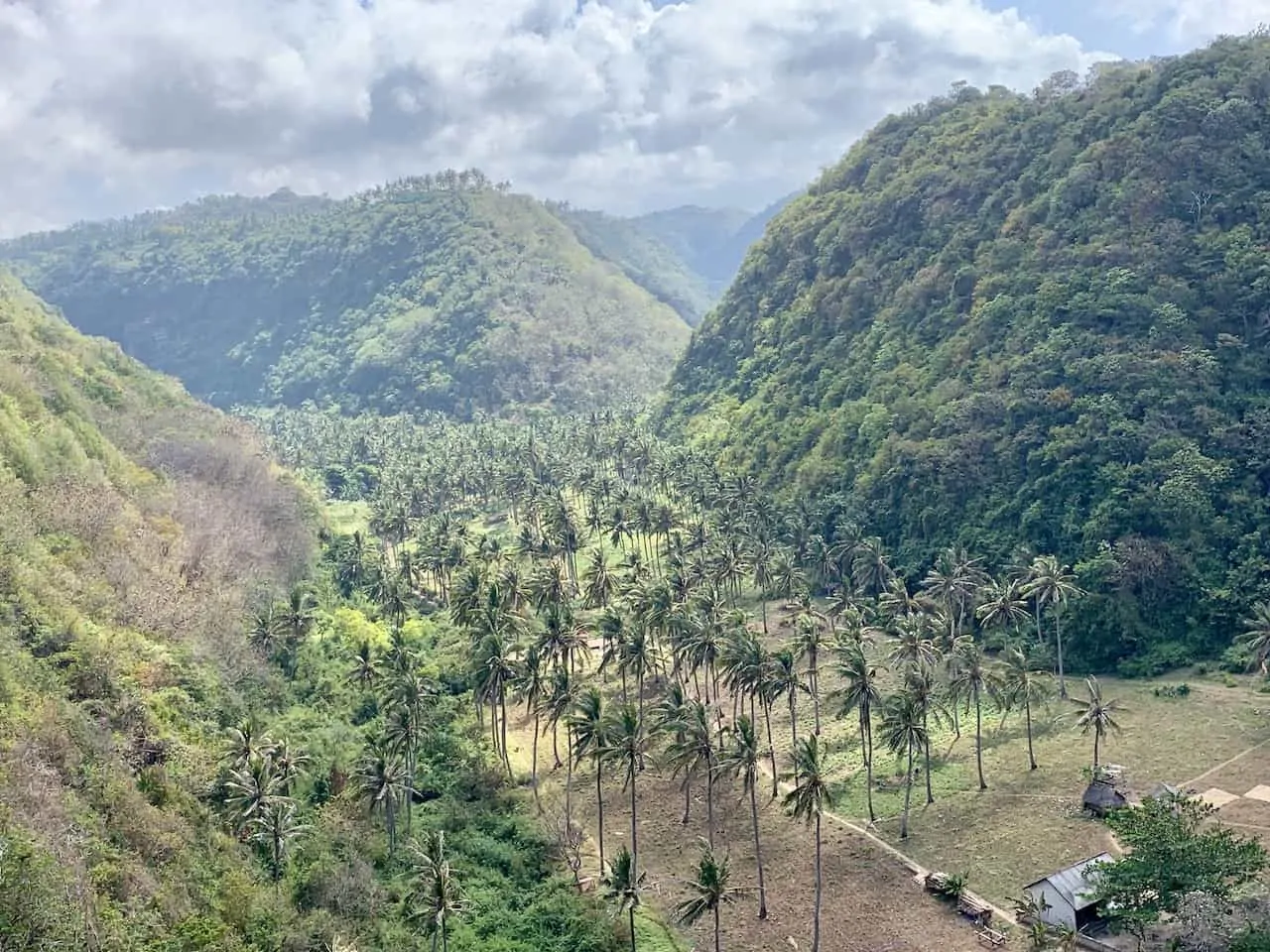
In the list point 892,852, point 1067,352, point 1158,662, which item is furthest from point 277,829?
point 1067,352

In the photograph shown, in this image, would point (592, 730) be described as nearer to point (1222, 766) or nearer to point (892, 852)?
point (892, 852)

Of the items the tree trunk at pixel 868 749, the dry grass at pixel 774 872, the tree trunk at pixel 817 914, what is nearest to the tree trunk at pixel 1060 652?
the tree trunk at pixel 868 749

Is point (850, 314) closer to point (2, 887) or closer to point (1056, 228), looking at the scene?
point (1056, 228)

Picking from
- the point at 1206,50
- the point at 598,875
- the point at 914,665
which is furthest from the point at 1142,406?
the point at 598,875

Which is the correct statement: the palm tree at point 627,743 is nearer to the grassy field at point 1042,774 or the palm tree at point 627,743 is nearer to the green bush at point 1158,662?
the grassy field at point 1042,774

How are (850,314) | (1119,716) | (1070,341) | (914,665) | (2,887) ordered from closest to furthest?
(2,887), (914,665), (1119,716), (1070,341), (850,314)

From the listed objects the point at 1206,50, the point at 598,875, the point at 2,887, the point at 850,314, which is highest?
the point at 1206,50

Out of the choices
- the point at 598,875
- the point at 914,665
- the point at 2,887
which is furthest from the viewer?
the point at 914,665

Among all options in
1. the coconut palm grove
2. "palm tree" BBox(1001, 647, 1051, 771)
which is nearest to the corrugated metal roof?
the coconut palm grove
